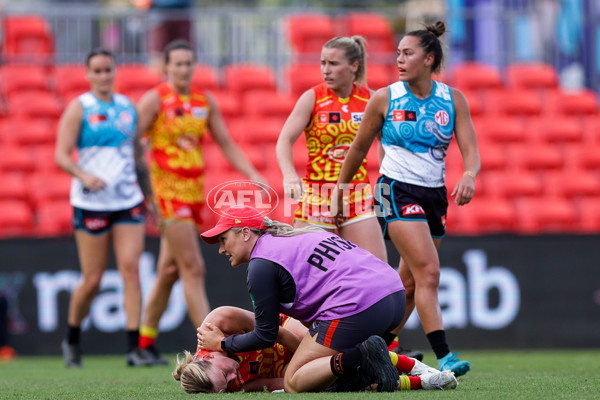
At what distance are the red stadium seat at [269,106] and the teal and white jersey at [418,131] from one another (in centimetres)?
655

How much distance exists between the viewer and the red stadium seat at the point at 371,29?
548 inches

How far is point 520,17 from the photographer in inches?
545

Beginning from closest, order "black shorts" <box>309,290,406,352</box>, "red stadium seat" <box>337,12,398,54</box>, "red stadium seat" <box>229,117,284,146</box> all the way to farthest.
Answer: "black shorts" <box>309,290,406,352</box> → "red stadium seat" <box>229,117,284,146</box> → "red stadium seat" <box>337,12,398,54</box>

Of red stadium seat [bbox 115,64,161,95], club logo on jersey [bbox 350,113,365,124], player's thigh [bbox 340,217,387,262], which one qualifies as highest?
red stadium seat [bbox 115,64,161,95]

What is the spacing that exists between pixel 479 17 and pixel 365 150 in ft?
27.5

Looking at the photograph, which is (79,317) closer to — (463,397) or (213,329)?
(213,329)

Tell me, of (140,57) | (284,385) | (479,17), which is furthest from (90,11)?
(284,385)

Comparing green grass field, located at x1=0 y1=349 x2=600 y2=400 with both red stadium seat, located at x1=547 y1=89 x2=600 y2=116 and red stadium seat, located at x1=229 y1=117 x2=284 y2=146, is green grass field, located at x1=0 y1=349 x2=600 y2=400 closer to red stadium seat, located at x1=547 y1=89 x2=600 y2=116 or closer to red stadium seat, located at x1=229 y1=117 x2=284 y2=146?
red stadium seat, located at x1=229 y1=117 x2=284 y2=146

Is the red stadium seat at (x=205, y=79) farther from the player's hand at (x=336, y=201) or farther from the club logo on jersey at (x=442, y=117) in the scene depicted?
the club logo on jersey at (x=442, y=117)

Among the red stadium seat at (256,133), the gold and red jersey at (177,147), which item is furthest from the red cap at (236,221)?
the red stadium seat at (256,133)

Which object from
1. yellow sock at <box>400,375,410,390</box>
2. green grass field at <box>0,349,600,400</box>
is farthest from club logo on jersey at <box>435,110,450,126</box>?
yellow sock at <box>400,375,410,390</box>

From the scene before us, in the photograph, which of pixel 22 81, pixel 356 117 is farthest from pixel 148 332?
pixel 22 81

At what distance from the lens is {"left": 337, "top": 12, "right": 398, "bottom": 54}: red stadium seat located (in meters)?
13.9

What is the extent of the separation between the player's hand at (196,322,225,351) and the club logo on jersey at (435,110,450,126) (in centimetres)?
187
